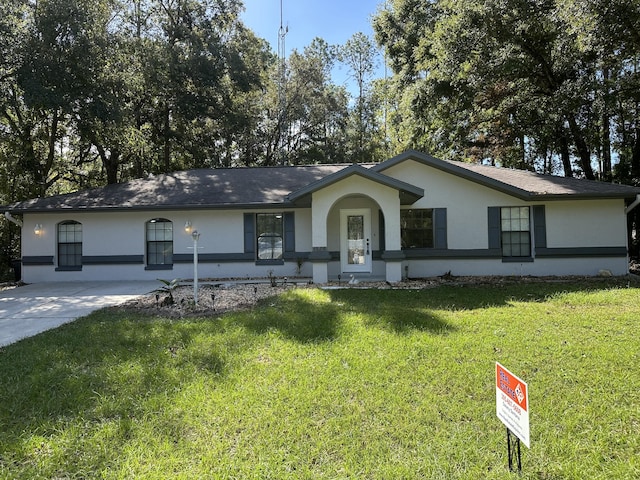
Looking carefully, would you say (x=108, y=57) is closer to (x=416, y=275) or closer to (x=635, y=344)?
(x=416, y=275)

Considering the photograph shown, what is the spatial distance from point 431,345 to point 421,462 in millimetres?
2365

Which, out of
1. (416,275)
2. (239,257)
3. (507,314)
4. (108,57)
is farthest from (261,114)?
(507,314)

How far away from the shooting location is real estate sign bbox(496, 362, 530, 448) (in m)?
2.19

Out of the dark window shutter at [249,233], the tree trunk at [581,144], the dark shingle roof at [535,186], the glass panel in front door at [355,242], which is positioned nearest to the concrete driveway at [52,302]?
the dark window shutter at [249,233]

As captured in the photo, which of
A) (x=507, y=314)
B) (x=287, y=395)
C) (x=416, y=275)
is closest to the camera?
(x=287, y=395)

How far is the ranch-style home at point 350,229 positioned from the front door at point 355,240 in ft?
0.11

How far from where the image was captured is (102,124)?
47.0 ft

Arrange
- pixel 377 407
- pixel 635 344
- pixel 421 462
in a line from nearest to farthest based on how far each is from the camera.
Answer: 1. pixel 421 462
2. pixel 377 407
3. pixel 635 344

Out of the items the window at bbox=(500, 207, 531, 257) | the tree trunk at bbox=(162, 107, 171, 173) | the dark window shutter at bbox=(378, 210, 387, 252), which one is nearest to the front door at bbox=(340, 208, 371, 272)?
the dark window shutter at bbox=(378, 210, 387, 252)

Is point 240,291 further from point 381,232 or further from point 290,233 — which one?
point 381,232

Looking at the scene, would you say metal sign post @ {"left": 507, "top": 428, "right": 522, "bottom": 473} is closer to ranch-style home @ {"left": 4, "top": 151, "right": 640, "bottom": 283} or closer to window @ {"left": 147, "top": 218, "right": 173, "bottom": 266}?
ranch-style home @ {"left": 4, "top": 151, "right": 640, "bottom": 283}

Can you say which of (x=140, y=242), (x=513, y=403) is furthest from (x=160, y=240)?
(x=513, y=403)

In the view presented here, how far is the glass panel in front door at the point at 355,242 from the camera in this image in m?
11.6

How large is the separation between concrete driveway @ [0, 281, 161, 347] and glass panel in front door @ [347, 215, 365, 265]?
6.13 m
